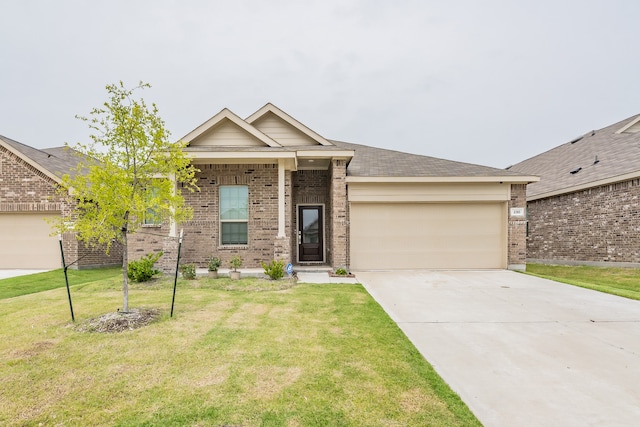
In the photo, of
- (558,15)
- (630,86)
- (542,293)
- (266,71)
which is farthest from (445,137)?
(542,293)

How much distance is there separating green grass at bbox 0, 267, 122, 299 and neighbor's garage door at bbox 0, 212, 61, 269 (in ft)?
4.97

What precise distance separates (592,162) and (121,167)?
17.8 meters

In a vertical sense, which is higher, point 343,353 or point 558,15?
point 558,15

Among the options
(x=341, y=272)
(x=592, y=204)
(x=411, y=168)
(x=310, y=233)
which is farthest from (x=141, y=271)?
(x=592, y=204)

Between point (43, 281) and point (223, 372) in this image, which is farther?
point (43, 281)

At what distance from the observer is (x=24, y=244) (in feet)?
38.8

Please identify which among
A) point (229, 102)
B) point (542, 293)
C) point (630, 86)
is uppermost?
point (229, 102)

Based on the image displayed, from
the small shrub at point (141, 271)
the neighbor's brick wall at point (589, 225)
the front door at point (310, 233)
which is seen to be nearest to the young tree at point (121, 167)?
the small shrub at point (141, 271)

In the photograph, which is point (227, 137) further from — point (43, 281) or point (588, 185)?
point (588, 185)

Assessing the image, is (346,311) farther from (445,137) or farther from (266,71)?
(445,137)

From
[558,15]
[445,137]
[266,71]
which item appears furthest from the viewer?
[445,137]

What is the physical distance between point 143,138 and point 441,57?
82.7 feet

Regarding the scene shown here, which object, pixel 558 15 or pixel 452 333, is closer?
pixel 452 333

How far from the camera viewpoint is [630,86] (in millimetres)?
28484
